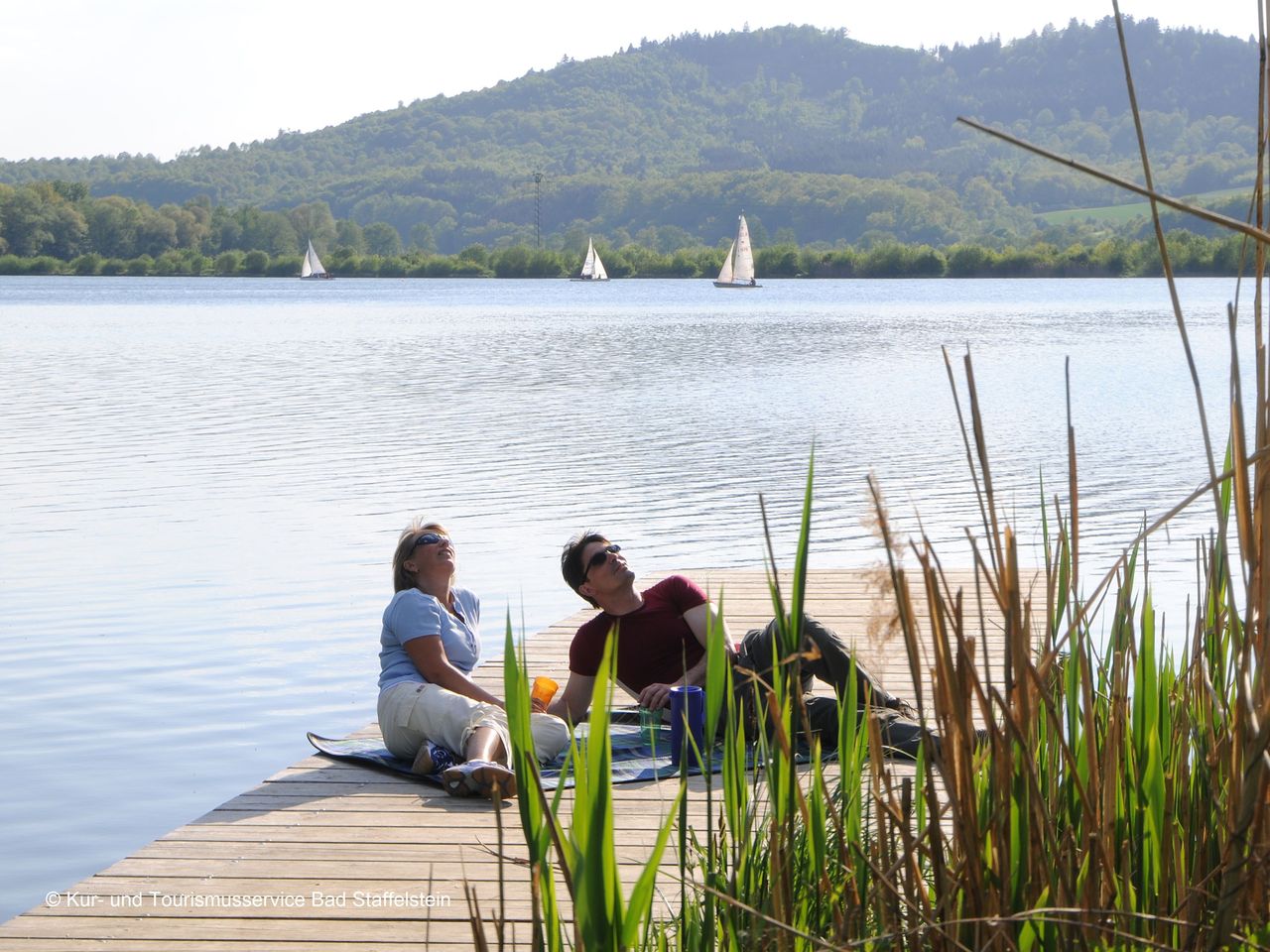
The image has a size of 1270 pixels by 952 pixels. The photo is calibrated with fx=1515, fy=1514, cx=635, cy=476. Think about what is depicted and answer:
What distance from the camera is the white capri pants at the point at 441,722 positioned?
393cm

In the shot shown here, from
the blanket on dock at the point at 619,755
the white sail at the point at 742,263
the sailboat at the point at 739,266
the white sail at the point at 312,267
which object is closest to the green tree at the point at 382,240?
the white sail at the point at 312,267

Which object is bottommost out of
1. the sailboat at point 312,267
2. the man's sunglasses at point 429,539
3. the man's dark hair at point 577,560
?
the man's dark hair at point 577,560

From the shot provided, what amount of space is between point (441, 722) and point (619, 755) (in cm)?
49

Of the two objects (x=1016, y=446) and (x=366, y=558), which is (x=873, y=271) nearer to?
(x=1016, y=446)

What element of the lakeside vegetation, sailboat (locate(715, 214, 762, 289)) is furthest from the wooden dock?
the lakeside vegetation

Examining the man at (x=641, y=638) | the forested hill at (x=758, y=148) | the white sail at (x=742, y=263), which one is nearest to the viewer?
the man at (x=641, y=638)

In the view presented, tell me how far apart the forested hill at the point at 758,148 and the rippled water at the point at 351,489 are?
236 ft

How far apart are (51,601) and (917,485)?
621cm

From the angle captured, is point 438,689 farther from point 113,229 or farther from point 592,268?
point 113,229

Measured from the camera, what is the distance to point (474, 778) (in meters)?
3.65

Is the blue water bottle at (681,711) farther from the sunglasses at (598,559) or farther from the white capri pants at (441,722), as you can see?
the sunglasses at (598,559)

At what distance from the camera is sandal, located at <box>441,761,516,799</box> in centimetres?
363

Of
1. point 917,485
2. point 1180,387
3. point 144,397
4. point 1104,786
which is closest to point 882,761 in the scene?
point 1104,786

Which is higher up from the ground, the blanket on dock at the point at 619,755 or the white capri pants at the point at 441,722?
the white capri pants at the point at 441,722
